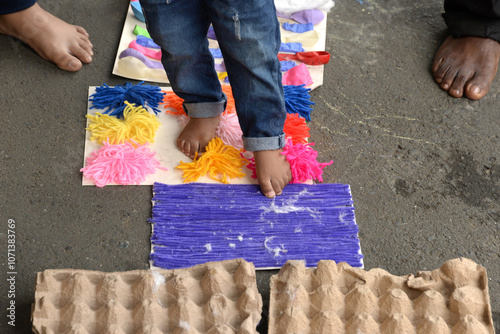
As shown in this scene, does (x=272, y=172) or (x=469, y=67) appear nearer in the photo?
(x=272, y=172)

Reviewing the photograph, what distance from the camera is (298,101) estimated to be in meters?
1.66

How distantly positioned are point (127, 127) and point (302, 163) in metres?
0.55

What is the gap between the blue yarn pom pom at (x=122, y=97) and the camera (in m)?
1.62

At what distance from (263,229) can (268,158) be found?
0.20m

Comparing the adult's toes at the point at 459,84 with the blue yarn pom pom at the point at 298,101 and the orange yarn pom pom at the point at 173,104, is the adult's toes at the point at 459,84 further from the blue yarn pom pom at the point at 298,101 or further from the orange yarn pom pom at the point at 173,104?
the orange yarn pom pom at the point at 173,104

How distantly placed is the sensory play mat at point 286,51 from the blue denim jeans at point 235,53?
375 mm

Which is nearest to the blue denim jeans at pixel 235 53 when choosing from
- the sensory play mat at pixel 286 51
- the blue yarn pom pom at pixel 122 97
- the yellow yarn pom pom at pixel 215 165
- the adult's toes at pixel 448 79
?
the yellow yarn pom pom at pixel 215 165

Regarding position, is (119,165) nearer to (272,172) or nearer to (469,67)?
(272,172)

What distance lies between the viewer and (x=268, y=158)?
4.57 ft

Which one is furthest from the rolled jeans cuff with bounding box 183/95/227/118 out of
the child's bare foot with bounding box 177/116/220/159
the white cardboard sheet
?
the white cardboard sheet

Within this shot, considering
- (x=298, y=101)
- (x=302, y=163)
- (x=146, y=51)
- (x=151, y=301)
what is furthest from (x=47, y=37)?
(x=151, y=301)

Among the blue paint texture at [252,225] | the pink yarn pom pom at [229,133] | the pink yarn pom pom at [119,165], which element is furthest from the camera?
the pink yarn pom pom at [229,133]

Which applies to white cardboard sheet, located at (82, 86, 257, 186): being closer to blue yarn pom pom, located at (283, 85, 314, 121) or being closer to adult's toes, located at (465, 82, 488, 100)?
blue yarn pom pom, located at (283, 85, 314, 121)

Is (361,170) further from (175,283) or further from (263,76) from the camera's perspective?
(175,283)
